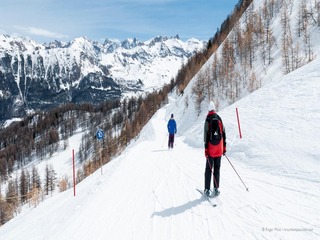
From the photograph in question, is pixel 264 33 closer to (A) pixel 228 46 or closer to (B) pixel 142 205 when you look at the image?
(A) pixel 228 46

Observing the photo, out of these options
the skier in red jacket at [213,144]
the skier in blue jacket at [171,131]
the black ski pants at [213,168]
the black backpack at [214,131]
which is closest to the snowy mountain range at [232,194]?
the black ski pants at [213,168]

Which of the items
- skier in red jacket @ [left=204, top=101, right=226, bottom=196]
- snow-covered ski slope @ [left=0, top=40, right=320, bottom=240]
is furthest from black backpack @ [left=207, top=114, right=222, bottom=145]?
snow-covered ski slope @ [left=0, top=40, right=320, bottom=240]

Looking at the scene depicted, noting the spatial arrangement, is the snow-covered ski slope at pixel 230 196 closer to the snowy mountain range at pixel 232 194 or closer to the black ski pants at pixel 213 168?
the snowy mountain range at pixel 232 194

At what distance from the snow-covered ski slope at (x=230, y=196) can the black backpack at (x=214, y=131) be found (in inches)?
66.7

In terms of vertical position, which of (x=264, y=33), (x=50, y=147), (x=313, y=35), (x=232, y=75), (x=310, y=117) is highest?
(x=264, y=33)

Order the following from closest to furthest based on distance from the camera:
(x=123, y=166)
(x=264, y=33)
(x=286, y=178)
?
(x=286, y=178)
(x=123, y=166)
(x=264, y=33)

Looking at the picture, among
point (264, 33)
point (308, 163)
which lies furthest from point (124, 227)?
point (264, 33)

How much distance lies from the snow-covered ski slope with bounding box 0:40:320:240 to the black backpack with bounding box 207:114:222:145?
1.69 metres

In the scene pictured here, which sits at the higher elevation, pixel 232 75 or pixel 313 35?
pixel 313 35

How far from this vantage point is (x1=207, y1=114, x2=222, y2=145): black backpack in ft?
27.1

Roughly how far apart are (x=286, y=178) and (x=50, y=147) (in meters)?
191

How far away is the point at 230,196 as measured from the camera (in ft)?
27.7

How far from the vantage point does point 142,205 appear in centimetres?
868

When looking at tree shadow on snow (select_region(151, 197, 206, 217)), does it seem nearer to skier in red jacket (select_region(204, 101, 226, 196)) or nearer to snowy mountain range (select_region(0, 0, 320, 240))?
snowy mountain range (select_region(0, 0, 320, 240))
